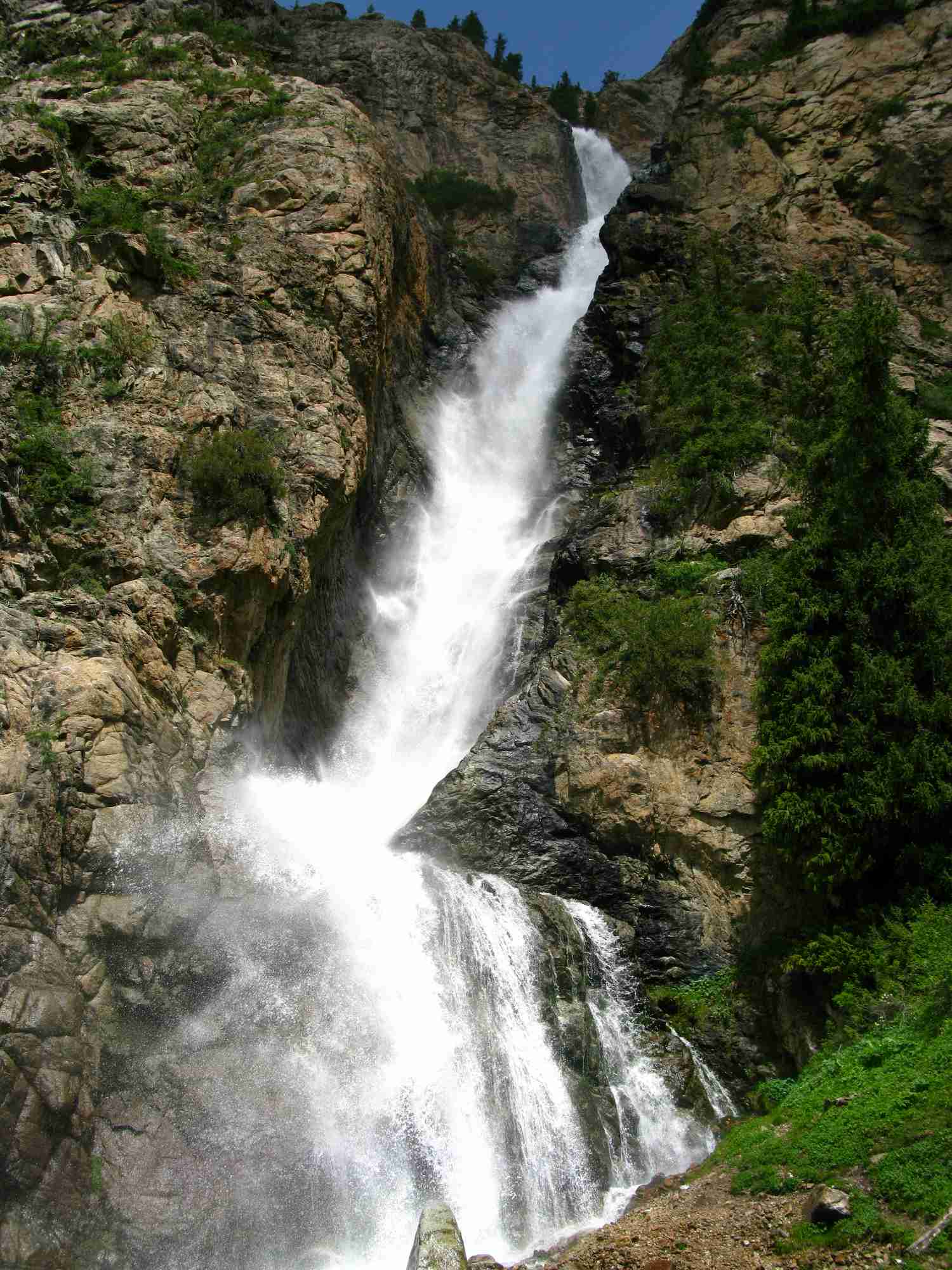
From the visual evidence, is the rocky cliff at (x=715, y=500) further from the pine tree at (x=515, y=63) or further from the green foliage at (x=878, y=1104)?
the pine tree at (x=515, y=63)

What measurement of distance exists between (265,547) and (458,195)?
105 ft

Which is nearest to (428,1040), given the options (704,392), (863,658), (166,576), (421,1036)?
(421,1036)

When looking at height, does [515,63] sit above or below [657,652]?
above

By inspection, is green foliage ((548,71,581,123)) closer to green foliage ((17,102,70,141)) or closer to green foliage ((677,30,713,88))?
green foliage ((677,30,713,88))

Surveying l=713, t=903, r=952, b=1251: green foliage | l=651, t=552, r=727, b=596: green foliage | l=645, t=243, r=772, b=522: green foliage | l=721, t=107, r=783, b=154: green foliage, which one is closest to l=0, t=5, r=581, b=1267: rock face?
l=713, t=903, r=952, b=1251: green foliage

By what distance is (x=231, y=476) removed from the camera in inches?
688

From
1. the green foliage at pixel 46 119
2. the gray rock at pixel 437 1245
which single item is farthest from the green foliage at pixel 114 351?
the gray rock at pixel 437 1245

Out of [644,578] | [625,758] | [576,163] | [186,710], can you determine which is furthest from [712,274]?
[576,163]

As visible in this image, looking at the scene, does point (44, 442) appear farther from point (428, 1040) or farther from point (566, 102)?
point (566, 102)

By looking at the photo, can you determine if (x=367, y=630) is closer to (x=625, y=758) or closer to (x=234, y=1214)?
(x=625, y=758)

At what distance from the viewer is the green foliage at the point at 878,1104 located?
8.94 metres

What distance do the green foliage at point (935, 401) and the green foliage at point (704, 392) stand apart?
13.4ft

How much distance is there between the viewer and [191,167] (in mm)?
25469

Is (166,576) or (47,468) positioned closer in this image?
(47,468)
